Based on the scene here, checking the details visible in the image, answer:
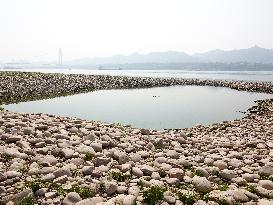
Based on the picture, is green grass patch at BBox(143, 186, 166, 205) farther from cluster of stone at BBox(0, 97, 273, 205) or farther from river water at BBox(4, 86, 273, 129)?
river water at BBox(4, 86, 273, 129)

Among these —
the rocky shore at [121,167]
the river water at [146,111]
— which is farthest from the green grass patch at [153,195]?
the river water at [146,111]

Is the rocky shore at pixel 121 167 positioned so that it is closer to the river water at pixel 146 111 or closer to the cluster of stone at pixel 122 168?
the cluster of stone at pixel 122 168

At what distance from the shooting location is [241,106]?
1454 inches

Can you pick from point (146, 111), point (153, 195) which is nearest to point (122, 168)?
point (153, 195)

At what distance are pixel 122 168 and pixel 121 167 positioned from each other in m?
0.11

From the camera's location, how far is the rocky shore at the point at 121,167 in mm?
9133

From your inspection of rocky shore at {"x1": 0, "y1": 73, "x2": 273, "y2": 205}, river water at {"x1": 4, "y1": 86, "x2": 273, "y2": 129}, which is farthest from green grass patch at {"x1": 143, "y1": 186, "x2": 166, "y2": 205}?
river water at {"x1": 4, "y1": 86, "x2": 273, "y2": 129}

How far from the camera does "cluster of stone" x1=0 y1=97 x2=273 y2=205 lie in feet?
30.0

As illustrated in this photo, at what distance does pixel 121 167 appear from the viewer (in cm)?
1084

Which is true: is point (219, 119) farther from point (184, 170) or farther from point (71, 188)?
point (71, 188)

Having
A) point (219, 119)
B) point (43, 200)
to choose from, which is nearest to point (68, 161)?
point (43, 200)

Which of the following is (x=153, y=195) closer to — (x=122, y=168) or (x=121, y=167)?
(x=122, y=168)

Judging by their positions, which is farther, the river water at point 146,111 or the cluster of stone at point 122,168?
the river water at point 146,111

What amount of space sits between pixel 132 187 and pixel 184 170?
2345 millimetres
